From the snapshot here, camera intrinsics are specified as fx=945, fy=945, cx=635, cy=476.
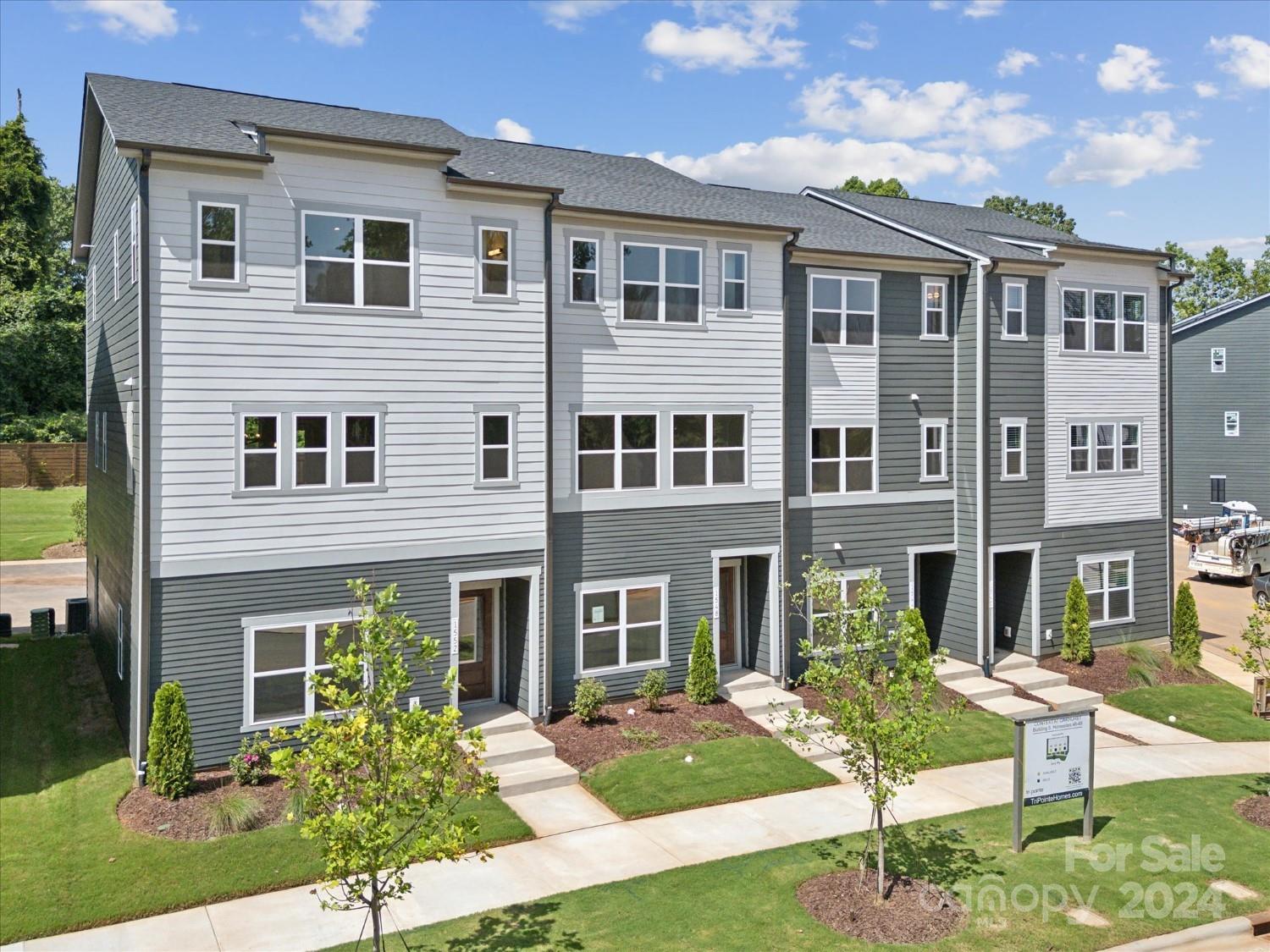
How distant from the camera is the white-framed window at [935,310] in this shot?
20.8 meters

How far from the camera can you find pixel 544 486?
16594mm

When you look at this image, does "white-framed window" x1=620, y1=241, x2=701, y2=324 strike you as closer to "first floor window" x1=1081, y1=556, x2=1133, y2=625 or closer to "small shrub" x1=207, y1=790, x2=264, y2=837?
"small shrub" x1=207, y1=790, x2=264, y2=837

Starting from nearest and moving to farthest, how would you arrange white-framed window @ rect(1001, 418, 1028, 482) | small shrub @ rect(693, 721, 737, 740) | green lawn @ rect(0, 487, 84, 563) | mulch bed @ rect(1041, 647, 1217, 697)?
small shrub @ rect(693, 721, 737, 740)
mulch bed @ rect(1041, 647, 1217, 697)
white-framed window @ rect(1001, 418, 1028, 482)
green lawn @ rect(0, 487, 84, 563)

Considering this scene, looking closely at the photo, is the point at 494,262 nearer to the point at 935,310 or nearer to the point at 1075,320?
the point at 935,310

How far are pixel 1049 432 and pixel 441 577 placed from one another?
14.2 metres

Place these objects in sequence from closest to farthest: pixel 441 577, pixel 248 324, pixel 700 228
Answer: pixel 248 324 < pixel 441 577 < pixel 700 228

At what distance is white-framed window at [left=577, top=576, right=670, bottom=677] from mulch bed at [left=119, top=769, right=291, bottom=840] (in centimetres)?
585

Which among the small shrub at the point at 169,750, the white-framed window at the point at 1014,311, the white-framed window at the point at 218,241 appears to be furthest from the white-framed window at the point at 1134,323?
the small shrub at the point at 169,750

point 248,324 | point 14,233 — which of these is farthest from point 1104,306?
point 14,233

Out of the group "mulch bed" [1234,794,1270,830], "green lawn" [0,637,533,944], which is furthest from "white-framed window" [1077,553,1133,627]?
"green lawn" [0,637,533,944]

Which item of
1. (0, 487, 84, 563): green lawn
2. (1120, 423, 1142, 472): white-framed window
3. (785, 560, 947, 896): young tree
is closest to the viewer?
(785, 560, 947, 896): young tree

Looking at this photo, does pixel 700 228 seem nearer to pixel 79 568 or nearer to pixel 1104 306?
pixel 1104 306

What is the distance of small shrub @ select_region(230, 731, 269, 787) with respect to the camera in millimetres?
13469

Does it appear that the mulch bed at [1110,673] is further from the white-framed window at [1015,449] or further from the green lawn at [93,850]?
the green lawn at [93,850]
